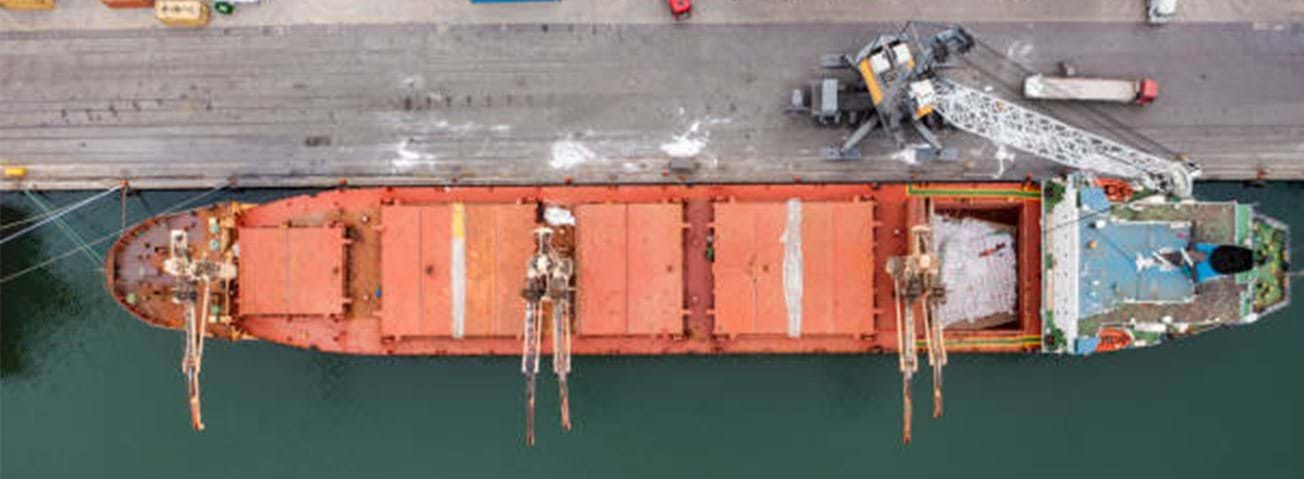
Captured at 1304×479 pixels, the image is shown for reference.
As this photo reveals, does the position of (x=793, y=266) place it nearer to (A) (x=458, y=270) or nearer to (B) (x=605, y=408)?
(B) (x=605, y=408)

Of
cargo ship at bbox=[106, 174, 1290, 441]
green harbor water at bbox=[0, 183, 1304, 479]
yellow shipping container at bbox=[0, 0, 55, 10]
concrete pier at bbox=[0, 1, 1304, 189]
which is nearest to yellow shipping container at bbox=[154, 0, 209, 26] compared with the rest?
concrete pier at bbox=[0, 1, 1304, 189]

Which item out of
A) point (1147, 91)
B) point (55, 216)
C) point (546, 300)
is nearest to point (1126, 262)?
point (1147, 91)

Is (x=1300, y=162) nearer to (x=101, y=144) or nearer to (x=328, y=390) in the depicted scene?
(x=328, y=390)

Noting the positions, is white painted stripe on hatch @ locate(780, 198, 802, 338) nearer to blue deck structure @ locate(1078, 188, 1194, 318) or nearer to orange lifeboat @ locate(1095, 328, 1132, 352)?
blue deck structure @ locate(1078, 188, 1194, 318)

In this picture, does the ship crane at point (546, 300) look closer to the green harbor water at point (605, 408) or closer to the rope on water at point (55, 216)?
the green harbor water at point (605, 408)

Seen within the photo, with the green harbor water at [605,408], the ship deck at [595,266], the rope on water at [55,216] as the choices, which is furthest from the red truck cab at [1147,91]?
the rope on water at [55,216]

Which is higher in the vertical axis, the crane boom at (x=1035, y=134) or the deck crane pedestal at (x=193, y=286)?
the crane boom at (x=1035, y=134)
